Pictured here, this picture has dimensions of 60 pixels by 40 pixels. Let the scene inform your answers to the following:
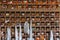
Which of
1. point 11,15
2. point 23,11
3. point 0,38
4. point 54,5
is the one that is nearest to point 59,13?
point 54,5

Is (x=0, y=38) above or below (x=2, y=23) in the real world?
below

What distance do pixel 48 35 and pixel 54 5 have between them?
95cm

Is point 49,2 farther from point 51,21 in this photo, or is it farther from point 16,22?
point 16,22

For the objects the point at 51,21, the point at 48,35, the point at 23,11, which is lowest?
the point at 48,35

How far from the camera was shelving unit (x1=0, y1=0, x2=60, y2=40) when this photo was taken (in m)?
4.87

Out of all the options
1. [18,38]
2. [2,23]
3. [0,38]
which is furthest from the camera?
[2,23]

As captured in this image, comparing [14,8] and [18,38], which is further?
[14,8]

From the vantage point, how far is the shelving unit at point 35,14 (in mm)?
4870

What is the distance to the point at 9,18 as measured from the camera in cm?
489

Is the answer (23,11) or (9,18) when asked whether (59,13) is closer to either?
(23,11)

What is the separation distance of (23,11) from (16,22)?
1.30 ft

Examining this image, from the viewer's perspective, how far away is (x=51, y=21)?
4.94 metres

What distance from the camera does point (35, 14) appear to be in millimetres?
4953

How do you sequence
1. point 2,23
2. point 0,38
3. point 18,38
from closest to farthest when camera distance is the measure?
point 18,38
point 0,38
point 2,23
